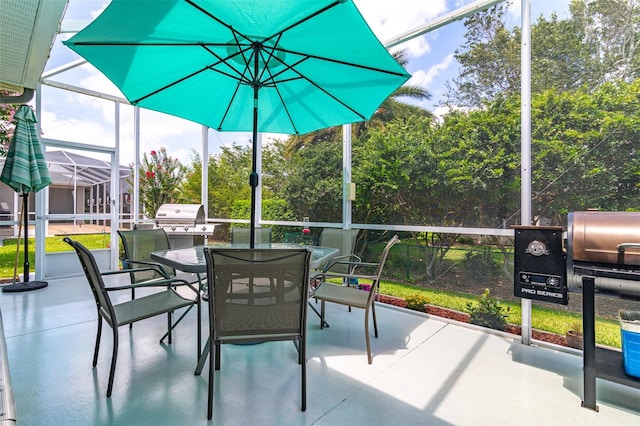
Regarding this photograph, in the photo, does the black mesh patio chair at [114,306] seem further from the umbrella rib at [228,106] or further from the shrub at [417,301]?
the shrub at [417,301]

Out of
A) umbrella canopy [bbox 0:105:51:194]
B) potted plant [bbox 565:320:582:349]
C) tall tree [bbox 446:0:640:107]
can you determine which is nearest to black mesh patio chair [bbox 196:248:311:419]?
potted plant [bbox 565:320:582:349]

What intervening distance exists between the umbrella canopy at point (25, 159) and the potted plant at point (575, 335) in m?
6.98

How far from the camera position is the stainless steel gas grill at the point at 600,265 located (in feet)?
6.14

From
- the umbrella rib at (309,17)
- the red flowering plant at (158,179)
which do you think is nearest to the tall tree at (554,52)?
the umbrella rib at (309,17)

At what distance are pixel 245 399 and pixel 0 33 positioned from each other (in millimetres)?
3623

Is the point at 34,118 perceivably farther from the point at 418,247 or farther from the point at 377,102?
the point at 418,247

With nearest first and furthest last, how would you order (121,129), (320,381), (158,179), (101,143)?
(320,381) < (101,143) < (121,129) < (158,179)

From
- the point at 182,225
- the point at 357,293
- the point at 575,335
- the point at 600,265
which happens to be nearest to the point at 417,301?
the point at 357,293

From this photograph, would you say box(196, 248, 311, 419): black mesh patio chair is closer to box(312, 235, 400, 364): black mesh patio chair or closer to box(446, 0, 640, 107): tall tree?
box(312, 235, 400, 364): black mesh patio chair

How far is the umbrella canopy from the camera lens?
14.7 ft

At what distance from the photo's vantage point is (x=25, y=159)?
4.57 meters

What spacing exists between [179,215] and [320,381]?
4329mm

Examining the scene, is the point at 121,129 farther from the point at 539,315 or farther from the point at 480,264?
the point at 539,315

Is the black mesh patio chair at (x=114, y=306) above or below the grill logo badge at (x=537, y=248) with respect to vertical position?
below
